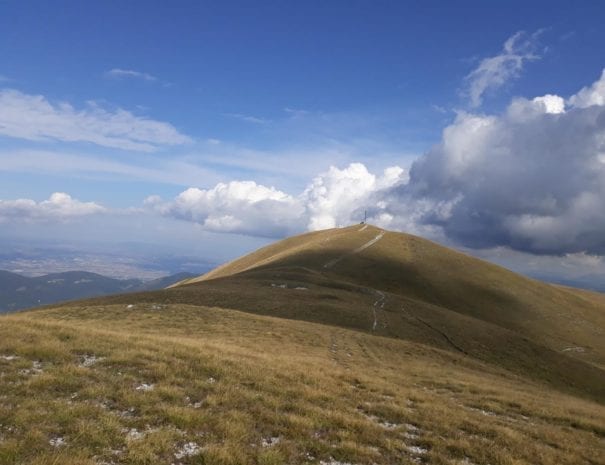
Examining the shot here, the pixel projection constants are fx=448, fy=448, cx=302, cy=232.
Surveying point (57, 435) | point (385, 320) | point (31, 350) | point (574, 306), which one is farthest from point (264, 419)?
point (574, 306)

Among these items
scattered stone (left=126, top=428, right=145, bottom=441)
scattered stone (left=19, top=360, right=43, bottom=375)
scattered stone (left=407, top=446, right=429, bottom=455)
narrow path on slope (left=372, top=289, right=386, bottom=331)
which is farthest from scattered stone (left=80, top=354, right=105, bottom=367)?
narrow path on slope (left=372, top=289, right=386, bottom=331)

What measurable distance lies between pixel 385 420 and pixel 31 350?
13.9 metres

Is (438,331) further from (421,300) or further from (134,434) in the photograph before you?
(134,434)

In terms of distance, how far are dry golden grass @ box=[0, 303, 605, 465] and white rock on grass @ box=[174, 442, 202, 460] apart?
25 millimetres

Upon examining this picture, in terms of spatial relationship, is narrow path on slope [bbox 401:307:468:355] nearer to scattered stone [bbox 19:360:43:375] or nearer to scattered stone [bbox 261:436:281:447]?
scattered stone [bbox 261:436:281:447]

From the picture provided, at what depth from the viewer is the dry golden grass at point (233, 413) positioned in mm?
11227

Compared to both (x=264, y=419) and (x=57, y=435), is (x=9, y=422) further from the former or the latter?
(x=264, y=419)

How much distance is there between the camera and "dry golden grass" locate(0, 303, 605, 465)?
1123 cm

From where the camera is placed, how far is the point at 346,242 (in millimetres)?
130750

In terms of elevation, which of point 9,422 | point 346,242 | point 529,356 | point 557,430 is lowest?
point 529,356

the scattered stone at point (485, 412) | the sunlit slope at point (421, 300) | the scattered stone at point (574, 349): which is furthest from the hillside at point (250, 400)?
the scattered stone at point (574, 349)

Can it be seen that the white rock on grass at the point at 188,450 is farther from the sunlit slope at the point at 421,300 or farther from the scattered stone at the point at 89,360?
the sunlit slope at the point at 421,300

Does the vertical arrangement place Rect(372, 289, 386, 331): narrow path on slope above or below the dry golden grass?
below

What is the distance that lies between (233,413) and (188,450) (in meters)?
2.79
